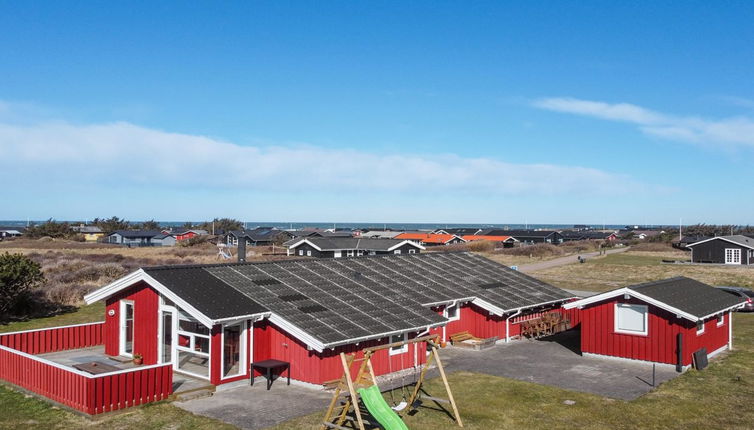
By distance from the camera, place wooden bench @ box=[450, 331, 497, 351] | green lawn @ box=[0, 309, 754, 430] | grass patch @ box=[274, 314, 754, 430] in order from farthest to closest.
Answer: wooden bench @ box=[450, 331, 497, 351] → grass patch @ box=[274, 314, 754, 430] → green lawn @ box=[0, 309, 754, 430]

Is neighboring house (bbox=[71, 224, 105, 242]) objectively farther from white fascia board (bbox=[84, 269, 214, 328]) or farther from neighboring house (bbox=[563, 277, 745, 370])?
neighboring house (bbox=[563, 277, 745, 370])

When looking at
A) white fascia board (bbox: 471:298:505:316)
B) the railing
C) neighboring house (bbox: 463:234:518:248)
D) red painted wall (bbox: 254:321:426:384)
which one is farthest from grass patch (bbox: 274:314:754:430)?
neighboring house (bbox: 463:234:518:248)

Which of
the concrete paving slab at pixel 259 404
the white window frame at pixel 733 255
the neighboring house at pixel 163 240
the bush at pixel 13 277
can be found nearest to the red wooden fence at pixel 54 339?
the bush at pixel 13 277

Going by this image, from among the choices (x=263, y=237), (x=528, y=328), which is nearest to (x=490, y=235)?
(x=263, y=237)

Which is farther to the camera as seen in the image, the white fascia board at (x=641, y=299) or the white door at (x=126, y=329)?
the white door at (x=126, y=329)

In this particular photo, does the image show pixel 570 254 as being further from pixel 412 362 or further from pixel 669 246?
pixel 412 362

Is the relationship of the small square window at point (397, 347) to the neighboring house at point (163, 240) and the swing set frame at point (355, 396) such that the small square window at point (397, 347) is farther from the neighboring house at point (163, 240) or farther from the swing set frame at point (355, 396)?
the neighboring house at point (163, 240)
